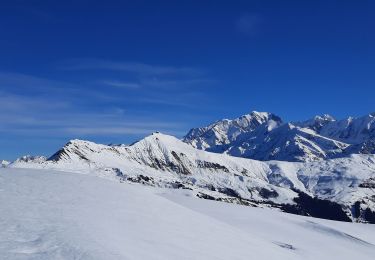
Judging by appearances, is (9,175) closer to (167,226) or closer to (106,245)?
(167,226)

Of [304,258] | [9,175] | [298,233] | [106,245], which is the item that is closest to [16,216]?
[106,245]

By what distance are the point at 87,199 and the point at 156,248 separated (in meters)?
9.86

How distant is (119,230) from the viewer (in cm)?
2262

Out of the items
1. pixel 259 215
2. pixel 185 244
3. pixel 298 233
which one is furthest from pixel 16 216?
pixel 259 215

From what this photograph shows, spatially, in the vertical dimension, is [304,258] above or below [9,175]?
below

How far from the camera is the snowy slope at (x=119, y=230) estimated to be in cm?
1823

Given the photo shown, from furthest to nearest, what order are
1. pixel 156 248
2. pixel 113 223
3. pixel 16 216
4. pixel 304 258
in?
1. pixel 304 258
2. pixel 113 223
3. pixel 16 216
4. pixel 156 248

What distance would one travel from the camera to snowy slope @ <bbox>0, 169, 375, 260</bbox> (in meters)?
18.2

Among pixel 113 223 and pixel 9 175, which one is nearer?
pixel 113 223

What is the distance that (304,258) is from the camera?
107 ft

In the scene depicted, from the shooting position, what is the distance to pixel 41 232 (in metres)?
19.5

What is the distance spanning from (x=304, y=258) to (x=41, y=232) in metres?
18.8

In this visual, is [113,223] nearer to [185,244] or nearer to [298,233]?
[185,244]

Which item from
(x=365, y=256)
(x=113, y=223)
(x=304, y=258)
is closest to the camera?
(x=113, y=223)
